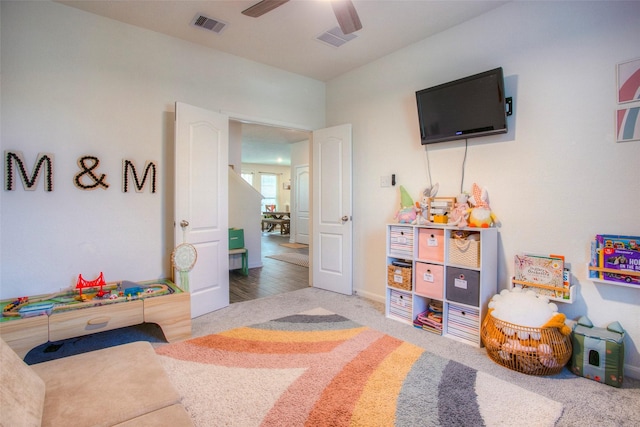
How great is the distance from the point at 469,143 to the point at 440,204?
61cm

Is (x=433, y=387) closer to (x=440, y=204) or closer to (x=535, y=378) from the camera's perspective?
(x=535, y=378)

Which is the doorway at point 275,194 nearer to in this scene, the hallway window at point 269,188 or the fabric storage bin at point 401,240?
the hallway window at point 269,188

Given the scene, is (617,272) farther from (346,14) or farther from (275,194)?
(275,194)

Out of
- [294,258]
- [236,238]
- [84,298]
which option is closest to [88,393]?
[84,298]

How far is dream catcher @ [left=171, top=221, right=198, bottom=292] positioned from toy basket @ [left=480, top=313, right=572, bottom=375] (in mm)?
2545

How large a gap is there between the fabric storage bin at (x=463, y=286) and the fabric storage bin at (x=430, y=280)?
72 mm

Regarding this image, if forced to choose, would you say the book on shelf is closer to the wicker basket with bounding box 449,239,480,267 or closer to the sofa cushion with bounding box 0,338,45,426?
the wicker basket with bounding box 449,239,480,267

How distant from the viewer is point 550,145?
237cm

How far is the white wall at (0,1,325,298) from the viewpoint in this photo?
2393 mm

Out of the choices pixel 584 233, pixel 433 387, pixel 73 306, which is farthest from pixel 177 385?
pixel 584 233

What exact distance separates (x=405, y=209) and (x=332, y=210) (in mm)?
1137

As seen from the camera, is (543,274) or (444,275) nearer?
(543,274)

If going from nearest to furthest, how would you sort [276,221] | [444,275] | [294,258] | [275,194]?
1. [444,275]
2. [294,258]
3. [276,221]
4. [275,194]

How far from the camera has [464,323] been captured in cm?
258
